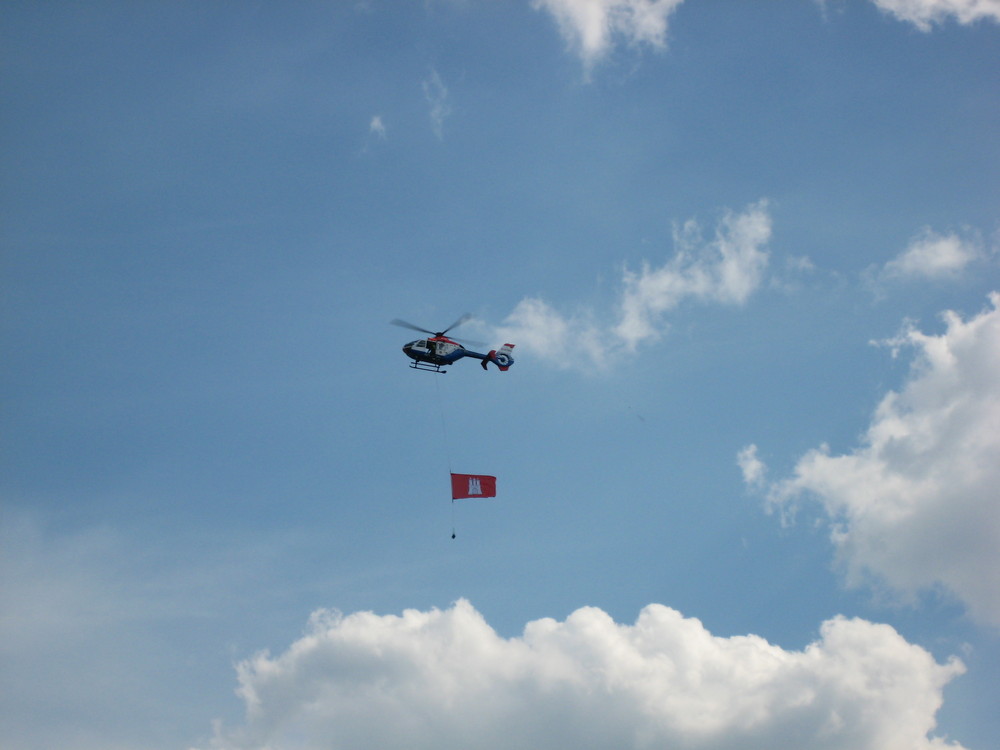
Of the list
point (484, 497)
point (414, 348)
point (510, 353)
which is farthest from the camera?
point (510, 353)

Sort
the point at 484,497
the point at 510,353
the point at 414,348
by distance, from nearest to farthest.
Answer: the point at 484,497, the point at 414,348, the point at 510,353

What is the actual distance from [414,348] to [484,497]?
20.4 m

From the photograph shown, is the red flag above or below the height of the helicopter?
below

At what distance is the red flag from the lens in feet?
269

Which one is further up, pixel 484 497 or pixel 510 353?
pixel 510 353

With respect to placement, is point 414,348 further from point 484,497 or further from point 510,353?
point 484,497

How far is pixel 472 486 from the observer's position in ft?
273

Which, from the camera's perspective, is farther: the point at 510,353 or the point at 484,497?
the point at 510,353

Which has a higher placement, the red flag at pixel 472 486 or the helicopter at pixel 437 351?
the helicopter at pixel 437 351

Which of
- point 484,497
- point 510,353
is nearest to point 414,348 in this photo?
point 510,353

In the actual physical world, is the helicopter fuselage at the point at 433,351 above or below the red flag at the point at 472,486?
above

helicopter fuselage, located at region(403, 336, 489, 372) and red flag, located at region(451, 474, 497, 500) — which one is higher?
helicopter fuselage, located at region(403, 336, 489, 372)

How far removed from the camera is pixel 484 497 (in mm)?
82875

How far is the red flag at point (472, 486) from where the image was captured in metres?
81.9
